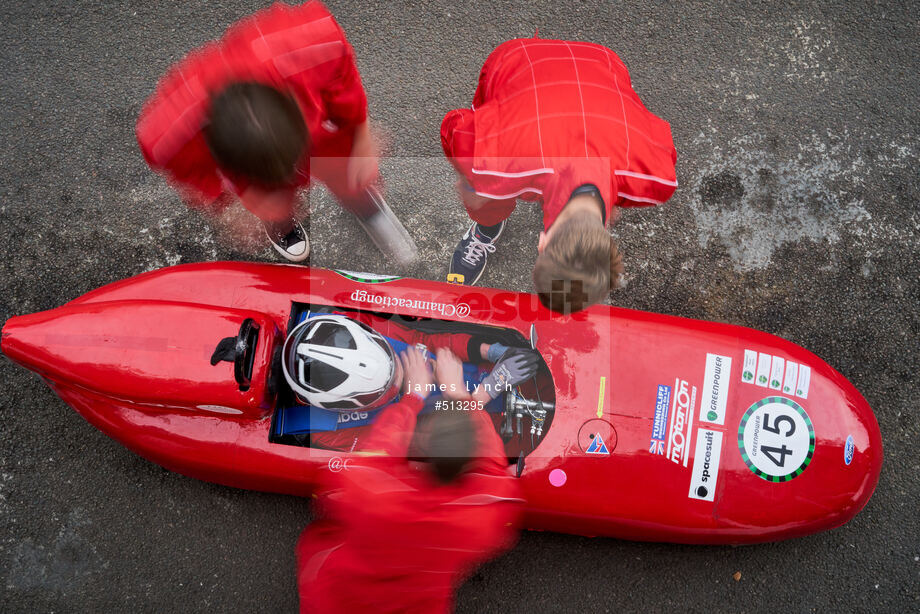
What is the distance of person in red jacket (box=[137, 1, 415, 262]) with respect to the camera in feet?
5.36

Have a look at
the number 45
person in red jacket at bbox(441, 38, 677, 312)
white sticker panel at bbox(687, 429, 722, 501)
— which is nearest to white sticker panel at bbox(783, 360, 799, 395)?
the number 45

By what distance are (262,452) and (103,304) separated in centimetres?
84

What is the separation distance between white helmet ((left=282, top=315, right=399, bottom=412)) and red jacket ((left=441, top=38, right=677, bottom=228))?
725 millimetres

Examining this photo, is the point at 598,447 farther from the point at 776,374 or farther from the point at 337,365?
the point at 337,365

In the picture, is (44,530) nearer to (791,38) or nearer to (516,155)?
(516,155)

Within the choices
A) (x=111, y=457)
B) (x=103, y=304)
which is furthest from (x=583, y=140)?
(x=111, y=457)

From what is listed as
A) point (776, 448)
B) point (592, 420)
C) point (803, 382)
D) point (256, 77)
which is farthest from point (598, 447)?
point (256, 77)

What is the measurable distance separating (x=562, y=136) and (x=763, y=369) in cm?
136

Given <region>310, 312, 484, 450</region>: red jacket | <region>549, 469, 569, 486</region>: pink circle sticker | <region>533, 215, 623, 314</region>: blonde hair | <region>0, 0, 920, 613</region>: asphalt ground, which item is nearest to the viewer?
<region>533, 215, 623, 314</region>: blonde hair

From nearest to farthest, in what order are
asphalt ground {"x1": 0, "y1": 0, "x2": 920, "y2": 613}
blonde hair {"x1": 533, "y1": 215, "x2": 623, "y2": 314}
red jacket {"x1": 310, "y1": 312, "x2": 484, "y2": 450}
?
blonde hair {"x1": 533, "y1": 215, "x2": 623, "y2": 314} → red jacket {"x1": 310, "y1": 312, "x2": 484, "y2": 450} → asphalt ground {"x1": 0, "y1": 0, "x2": 920, "y2": 613}

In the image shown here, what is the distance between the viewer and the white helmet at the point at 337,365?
6.00 ft

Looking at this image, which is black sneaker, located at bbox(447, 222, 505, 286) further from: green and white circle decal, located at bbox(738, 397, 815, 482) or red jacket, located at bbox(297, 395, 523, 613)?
green and white circle decal, located at bbox(738, 397, 815, 482)

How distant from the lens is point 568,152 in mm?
1802

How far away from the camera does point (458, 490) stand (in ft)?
5.87
